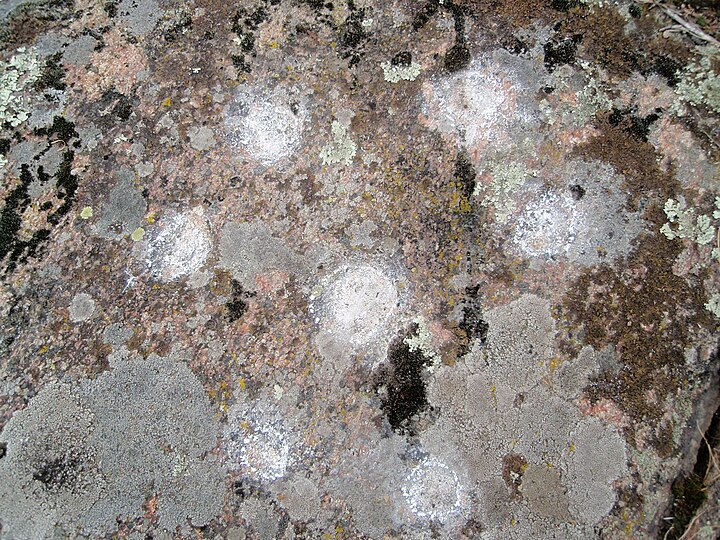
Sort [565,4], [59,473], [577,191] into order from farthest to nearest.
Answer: [565,4] → [577,191] → [59,473]

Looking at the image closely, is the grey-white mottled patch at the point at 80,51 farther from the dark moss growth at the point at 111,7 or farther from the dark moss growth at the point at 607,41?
the dark moss growth at the point at 607,41

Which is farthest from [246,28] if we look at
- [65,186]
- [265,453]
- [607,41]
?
[265,453]

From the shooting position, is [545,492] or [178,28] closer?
[545,492]

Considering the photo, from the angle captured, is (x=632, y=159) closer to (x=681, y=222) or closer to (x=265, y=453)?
(x=681, y=222)

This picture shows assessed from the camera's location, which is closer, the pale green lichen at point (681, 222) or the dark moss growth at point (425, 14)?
the pale green lichen at point (681, 222)

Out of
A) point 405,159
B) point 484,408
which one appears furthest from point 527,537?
point 405,159

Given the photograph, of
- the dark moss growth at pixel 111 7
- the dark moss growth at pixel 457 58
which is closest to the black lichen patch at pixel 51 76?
the dark moss growth at pixel 111 7

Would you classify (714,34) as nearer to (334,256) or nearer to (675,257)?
(675,257)

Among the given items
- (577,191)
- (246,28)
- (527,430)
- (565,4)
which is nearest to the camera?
(527,430)
